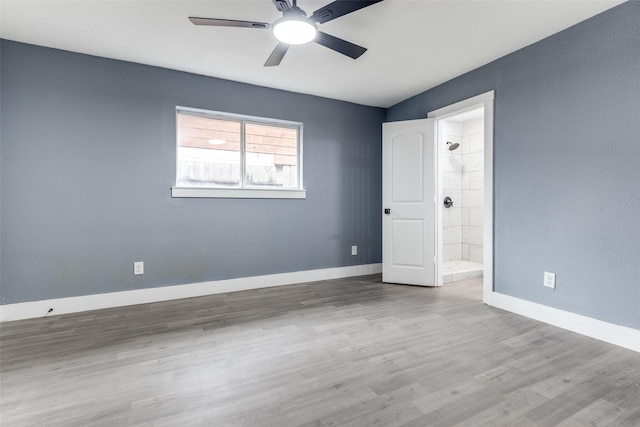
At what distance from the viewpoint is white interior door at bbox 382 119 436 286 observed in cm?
366

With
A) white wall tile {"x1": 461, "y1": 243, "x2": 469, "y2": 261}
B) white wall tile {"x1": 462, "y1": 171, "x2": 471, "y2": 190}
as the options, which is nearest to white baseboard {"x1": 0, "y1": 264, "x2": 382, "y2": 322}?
white wall tile {"x1": 461, "y1": 243, "x2": 469, "y2": 261}

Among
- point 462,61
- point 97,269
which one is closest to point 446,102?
point 462,61

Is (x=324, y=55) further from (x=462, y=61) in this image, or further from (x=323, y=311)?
(x=323, y=311)

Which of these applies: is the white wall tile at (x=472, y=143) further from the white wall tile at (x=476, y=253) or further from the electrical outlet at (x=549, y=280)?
the electrical outlet at (x=549, y=280)

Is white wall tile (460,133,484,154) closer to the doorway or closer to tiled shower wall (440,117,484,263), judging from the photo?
tiled shower wall (440,117,484,263)

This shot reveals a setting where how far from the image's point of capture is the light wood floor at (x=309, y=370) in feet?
4.69

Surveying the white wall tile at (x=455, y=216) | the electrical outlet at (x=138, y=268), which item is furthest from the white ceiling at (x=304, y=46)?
the white wall tile at (x=455, y=216)

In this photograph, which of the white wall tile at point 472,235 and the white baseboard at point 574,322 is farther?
the white wall tile at point 472,235

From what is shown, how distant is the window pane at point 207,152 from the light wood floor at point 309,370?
147 centimetres

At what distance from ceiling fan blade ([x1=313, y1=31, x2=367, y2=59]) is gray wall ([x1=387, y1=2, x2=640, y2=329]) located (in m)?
1.70

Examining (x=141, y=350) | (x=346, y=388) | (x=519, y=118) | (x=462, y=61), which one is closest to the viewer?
(x=346, y=388)

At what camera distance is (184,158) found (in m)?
3.33

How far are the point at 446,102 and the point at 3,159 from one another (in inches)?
177

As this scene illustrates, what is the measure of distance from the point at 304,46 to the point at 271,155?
4.79 ft
